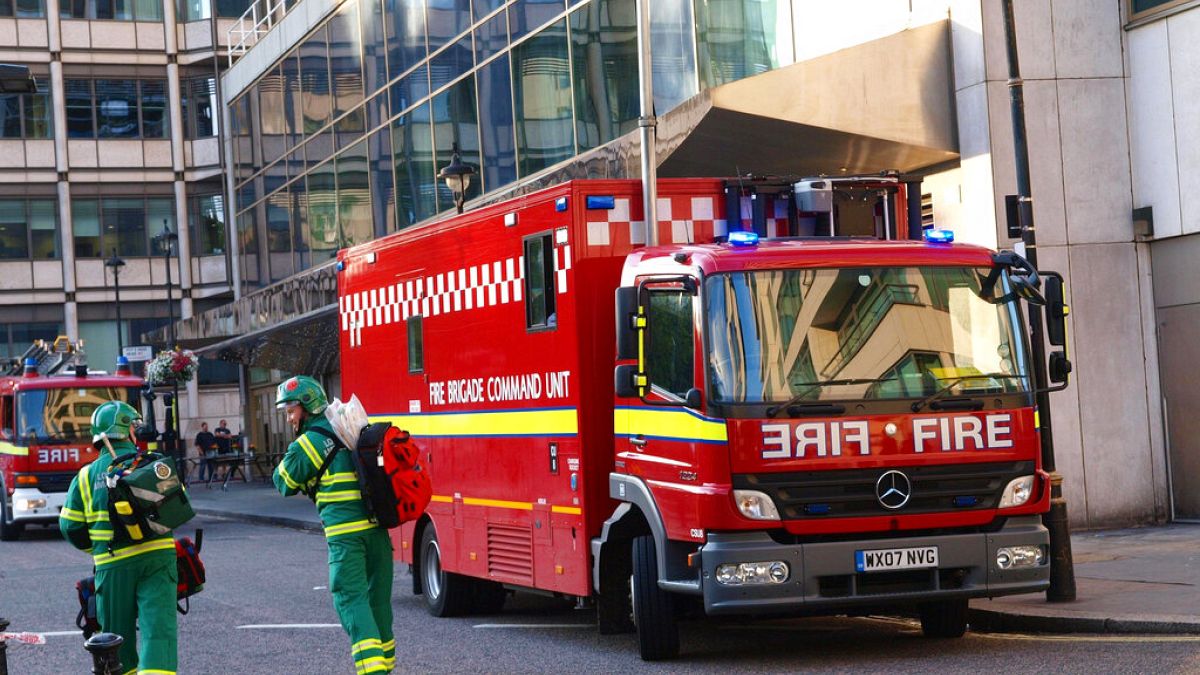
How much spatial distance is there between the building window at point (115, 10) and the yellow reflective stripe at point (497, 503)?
49.2 m

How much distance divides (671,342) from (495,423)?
8.53 ft

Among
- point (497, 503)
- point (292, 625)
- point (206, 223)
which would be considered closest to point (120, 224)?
point (206, 223)

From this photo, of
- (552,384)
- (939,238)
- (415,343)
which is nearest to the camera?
(939,238)

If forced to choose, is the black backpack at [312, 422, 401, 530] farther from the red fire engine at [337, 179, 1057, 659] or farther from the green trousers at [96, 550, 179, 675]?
the red fire engine at [337, 179, 1057, 659]

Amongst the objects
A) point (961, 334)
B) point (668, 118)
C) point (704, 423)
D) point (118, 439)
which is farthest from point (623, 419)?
point (668, 118)

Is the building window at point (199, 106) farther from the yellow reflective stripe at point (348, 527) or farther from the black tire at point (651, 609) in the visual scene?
the yellow reflective stripe at point (348, 527)

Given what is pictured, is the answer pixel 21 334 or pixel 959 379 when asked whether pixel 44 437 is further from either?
pixel 21 334

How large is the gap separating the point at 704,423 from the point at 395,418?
513 centimetres

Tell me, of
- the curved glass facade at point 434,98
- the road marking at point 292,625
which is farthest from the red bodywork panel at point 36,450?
the road marking at point 292,625

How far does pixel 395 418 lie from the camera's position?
1445 centimetres

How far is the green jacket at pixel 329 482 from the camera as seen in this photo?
29.7ft

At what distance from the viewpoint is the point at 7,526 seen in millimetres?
27812

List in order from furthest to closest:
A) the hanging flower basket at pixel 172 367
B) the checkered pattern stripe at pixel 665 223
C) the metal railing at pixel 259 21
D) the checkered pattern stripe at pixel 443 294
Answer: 1. the metal railing at pixel 259 21
2. the hanging flower basket at pixel 172 367
3. the checkered pattern stripe at pixel 443 294
4. the checkered pattern stripe at pixel 665 223

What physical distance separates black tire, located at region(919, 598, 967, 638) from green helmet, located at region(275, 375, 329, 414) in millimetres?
4220
